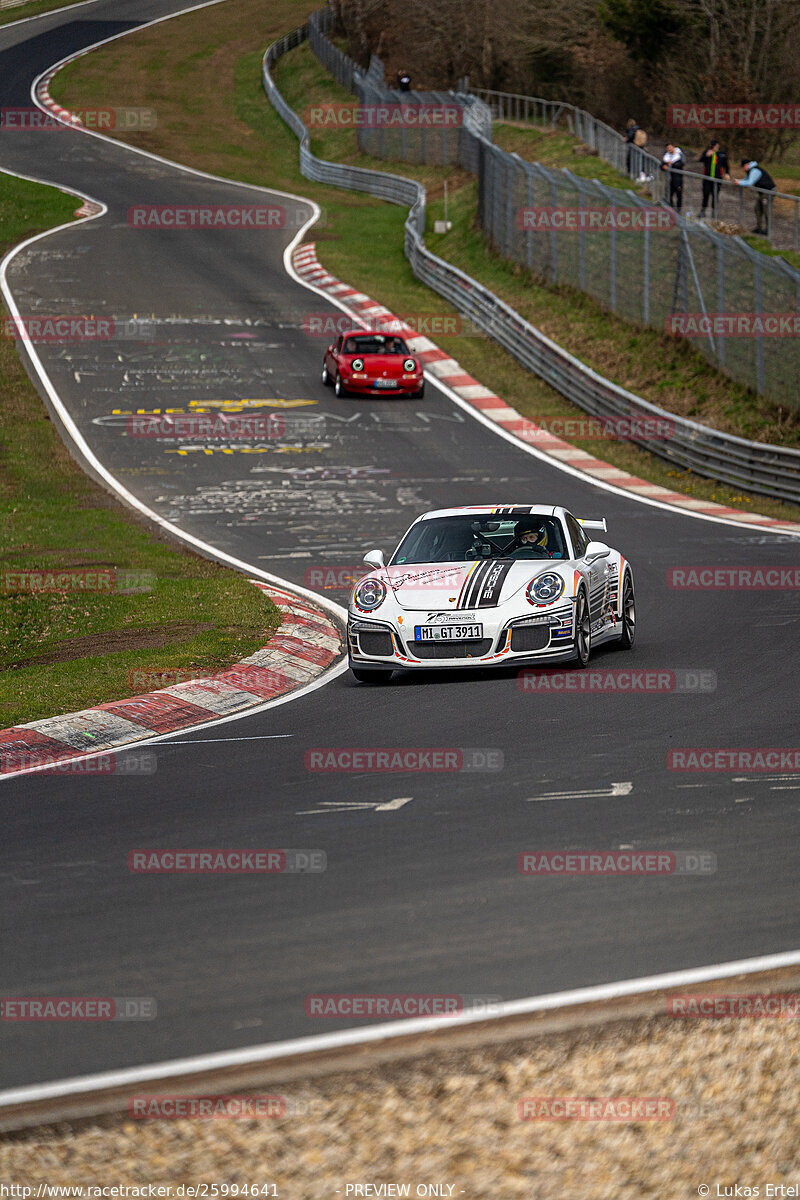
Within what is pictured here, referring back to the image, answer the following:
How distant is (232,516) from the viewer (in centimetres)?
2200

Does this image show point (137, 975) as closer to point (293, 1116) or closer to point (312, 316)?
point (293, 1116)

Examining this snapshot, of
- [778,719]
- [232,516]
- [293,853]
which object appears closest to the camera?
[293,853]

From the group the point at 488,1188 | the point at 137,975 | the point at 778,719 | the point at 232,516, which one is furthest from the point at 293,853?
the point at 232,516

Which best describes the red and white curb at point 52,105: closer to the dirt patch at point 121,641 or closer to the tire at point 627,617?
the dirt patch at point 121,641

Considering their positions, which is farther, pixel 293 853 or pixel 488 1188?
pixel 293 853

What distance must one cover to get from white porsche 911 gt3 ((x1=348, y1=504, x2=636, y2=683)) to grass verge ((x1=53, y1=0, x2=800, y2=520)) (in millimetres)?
9821

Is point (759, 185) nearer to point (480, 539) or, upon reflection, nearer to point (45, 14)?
point (480, 539)

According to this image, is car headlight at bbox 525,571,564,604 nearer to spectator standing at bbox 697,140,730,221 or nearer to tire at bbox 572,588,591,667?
tire at bbox 572,588,591,667

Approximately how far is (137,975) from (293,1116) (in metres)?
1.21

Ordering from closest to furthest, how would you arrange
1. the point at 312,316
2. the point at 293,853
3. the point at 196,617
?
the point at 293,853 < the point at 196,617 < the point at 312,316

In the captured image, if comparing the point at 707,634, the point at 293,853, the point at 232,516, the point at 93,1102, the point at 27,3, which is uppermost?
the point at 27,3

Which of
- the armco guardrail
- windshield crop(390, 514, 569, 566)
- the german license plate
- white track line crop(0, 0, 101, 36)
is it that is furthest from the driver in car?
white track line crop(0, 0, 101, 36)

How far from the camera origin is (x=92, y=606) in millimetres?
15602

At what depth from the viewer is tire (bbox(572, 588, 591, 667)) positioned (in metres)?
11.7
